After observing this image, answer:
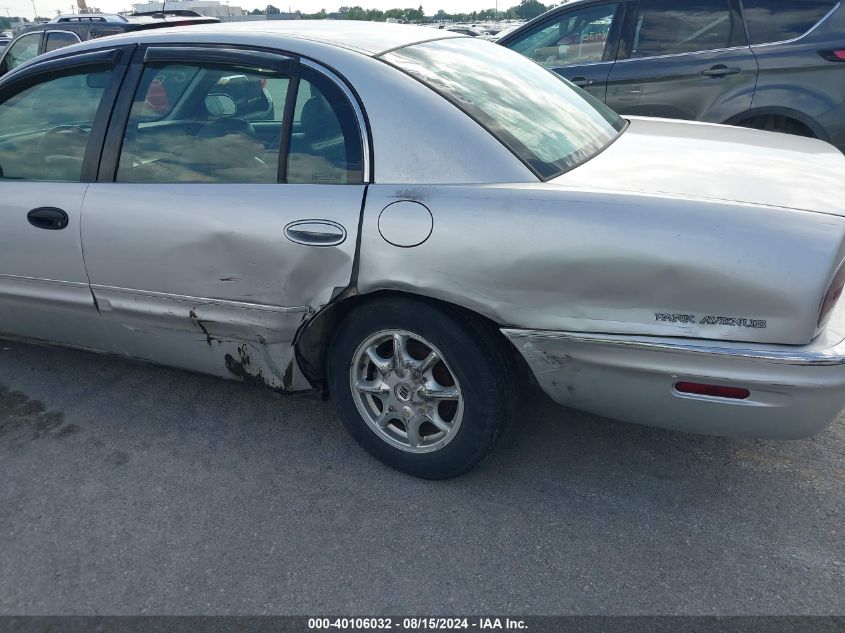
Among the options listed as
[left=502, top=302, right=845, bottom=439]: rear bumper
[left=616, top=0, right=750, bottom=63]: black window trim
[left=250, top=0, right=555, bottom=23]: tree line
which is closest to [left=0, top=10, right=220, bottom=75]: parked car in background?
[left=616, top=0, right=750, bottom=63]: black window trim

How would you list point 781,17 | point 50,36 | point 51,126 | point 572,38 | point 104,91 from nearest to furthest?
1. point 104,91
2. point 51,126
3. point 781,17
4. point 572,38
5. point 50,36

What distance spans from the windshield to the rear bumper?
632 mm

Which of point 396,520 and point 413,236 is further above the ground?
point 413,236

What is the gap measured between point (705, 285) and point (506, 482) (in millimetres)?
1120

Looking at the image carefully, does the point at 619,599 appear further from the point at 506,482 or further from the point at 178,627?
the point at 178,627

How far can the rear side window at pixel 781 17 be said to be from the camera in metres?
4.92

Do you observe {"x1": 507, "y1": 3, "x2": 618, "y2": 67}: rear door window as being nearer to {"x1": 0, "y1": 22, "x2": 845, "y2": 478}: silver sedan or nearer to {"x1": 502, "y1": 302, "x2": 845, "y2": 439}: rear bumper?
{"x1": 0, "y1": 22, "x2": 845, "y2": 478}: silver sedan

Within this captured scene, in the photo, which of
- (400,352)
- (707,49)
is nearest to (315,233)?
(400,352)

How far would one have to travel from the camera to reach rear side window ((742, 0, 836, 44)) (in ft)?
16.1

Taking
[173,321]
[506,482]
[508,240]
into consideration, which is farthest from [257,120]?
[506,482]

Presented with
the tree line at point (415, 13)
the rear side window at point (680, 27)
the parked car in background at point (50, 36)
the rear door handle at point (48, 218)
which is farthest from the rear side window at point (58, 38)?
the tree line at point (415, 13)

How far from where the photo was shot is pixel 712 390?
2172mm

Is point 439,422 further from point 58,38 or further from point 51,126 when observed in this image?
point 58,38

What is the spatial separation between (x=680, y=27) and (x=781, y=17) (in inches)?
27.1
